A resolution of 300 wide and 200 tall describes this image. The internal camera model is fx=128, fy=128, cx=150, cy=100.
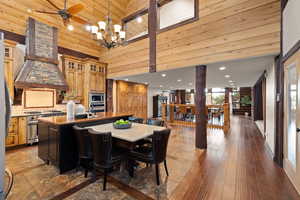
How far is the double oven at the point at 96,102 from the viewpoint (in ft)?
18.2

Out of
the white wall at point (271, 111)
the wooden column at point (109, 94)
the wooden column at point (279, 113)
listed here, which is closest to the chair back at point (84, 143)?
the wooden column at point (279, 113)

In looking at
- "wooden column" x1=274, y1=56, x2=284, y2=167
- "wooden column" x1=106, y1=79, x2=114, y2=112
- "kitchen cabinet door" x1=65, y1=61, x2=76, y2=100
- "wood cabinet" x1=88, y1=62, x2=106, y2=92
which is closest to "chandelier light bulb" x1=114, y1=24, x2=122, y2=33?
"wood cabinet" x1=88, y1=62, x2=106, y2=92

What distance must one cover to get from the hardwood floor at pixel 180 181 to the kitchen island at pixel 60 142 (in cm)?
20

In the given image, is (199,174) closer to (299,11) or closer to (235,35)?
(299,11)

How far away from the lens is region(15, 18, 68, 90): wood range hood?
3984 mm

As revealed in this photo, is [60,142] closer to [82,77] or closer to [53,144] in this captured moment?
[53,144]

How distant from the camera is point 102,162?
2.07m


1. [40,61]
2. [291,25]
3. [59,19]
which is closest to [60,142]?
[40,61]

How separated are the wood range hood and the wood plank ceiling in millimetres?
331

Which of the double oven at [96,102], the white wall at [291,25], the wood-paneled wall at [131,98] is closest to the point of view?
the white wall at [291,25]

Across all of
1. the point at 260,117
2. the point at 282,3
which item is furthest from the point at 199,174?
the point at 260,117

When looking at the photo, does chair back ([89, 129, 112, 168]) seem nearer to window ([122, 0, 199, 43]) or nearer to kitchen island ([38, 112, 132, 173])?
kitchen island ([38, 112, 132, 173])

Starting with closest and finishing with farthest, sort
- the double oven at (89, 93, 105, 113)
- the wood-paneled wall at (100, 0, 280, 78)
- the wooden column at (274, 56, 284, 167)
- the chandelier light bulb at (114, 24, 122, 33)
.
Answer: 1. the wooden column at (274, 56, 284, 167)
2. the wood-paneled wall at (100, 0, 280, 78)
3. the chandelier light bulb at (114, 24, 122, 33)
4. the double oven at (89, 93, 105, 113)

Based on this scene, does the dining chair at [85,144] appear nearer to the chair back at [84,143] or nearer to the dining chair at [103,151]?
the chair back at [84,143]
